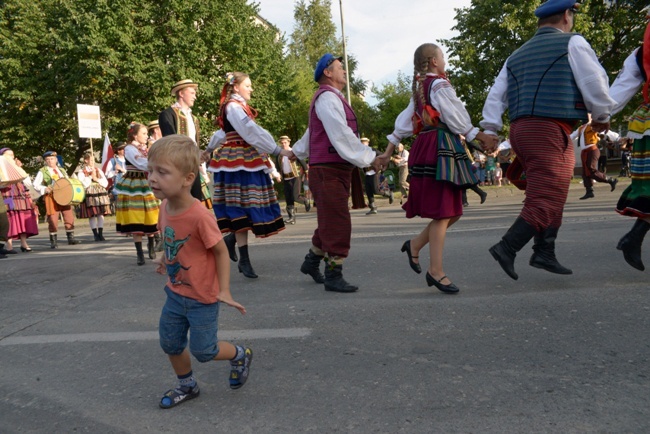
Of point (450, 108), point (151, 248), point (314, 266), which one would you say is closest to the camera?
point (450, 108)

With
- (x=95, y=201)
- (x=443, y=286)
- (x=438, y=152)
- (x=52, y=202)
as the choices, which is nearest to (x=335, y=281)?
(x=443, y=286)

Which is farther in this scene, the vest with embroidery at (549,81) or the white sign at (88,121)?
the white sign at (88,121)

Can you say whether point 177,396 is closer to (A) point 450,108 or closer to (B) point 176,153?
(B) point 176,153

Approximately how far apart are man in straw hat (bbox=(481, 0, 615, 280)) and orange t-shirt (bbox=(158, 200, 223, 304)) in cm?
251

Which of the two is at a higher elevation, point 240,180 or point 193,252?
point 240,180

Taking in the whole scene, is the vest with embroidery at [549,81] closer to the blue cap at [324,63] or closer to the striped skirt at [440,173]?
the striped skirt at [440,173]

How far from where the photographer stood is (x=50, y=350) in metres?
3.94

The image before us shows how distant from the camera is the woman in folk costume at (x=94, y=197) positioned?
12.3m

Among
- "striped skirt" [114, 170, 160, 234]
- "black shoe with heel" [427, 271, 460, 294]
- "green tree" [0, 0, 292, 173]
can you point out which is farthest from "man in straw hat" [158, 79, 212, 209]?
"green tree" [0, 0, 292, 173]

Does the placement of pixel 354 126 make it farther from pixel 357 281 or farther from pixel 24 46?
pixel 24 46

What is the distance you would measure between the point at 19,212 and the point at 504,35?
87.7 feet

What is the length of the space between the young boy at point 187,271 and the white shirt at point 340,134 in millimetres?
2119

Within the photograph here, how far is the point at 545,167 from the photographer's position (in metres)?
4.60

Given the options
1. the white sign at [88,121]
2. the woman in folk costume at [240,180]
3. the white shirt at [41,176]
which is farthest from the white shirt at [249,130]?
the white sign at [88,121]
